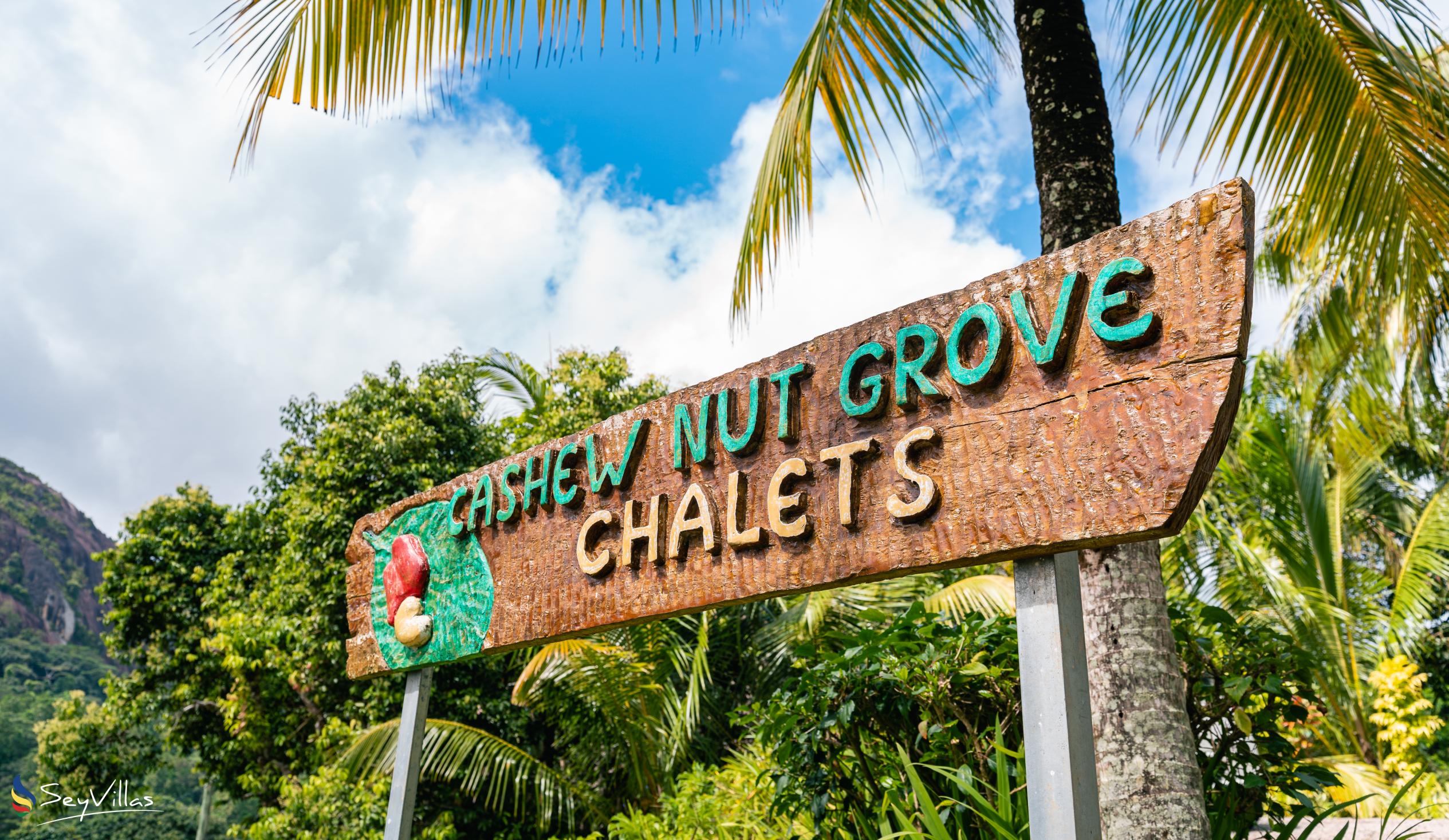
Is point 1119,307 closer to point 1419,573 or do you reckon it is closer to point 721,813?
point 721,813

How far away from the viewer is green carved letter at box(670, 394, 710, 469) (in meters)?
2.21

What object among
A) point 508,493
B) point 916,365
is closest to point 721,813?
point 508,493

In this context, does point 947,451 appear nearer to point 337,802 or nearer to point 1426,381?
point 337,802

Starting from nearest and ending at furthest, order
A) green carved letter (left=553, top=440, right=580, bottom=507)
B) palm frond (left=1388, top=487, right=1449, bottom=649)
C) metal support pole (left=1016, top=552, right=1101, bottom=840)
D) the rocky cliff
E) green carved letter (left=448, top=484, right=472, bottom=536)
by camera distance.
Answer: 1. metal support pole (left=1016, top=552, right=1101, bottom=840)
2. green carved letter (left=553, top=440, right=580, bottom=507)
3. green carved letter (left=448, top=484, right=472, bottom=536)
4. palm frond (left=1388, top=487, right=1449, bottom=649)
5. the rocky cliff

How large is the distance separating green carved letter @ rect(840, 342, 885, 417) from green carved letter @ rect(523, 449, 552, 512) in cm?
108

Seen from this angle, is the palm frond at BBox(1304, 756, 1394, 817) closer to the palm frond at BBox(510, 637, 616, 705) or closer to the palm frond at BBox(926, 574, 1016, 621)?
the palm frond at BBox(926, 574, 1016, 621)

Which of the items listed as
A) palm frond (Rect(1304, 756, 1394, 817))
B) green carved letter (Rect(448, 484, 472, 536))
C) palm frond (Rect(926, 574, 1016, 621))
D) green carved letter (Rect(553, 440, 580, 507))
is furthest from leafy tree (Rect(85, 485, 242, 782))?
palm frond (Rect(1304, 756, 1394, 817))

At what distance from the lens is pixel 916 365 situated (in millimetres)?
1818

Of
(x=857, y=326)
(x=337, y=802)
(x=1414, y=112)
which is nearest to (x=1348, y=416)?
(x=1414, y=112)

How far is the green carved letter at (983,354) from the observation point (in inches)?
66.8

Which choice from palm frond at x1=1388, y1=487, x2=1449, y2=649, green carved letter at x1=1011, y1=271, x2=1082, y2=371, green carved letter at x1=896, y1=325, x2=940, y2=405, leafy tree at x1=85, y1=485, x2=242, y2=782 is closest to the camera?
green carved letter at x1=1011, y1=271, x2=1082, y2=371

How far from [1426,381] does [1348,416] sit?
1.23 meters

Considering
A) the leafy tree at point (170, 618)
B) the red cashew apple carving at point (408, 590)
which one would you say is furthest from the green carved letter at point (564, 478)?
the leafy tree at point (170, 618)

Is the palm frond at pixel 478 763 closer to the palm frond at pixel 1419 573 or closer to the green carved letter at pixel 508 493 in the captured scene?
the green carved letter at pixel 508 493
